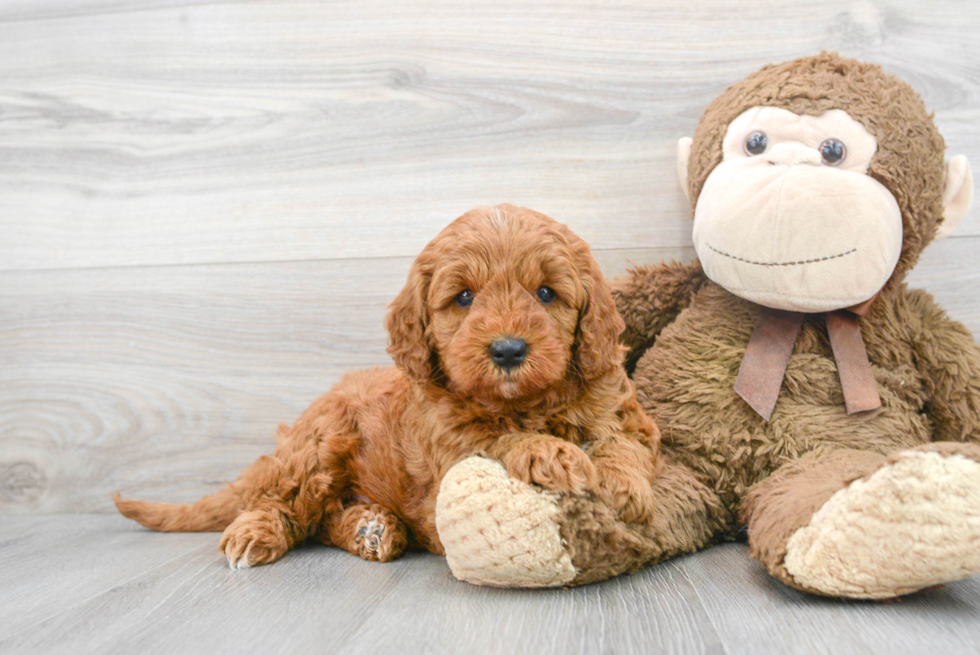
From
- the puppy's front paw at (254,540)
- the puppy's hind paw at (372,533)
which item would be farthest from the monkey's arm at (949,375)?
the puppy's front paw at (254,540)

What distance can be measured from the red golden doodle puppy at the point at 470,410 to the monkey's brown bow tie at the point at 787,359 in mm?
258

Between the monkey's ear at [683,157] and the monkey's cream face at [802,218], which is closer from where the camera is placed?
the monkey's cream face at [802,218]

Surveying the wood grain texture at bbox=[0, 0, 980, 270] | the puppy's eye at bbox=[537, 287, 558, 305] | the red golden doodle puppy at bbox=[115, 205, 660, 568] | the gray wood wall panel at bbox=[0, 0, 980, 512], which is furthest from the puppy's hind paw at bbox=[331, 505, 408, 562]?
the wood grain texture at bbox=[0, 0, 980, 270]

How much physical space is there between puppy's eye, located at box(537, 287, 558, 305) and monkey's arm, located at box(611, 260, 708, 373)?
0.49 metres

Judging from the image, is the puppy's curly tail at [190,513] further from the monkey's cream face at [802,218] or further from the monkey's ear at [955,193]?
the monkey's ear at [955,193]

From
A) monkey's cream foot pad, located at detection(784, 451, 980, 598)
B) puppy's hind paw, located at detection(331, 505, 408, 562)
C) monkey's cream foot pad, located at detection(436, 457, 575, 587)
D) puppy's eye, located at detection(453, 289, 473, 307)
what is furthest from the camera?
puppy's hind paw, located at detection(331, 505, 408, 562)

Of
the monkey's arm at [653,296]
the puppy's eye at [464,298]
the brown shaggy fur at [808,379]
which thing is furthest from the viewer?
the monkey's arm at [653,296]

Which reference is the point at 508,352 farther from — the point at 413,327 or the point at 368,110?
the point at 368,110

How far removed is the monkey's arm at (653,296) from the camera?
1901mm

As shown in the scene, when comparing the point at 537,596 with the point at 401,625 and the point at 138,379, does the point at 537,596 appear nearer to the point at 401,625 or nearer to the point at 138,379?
the point at 401,625

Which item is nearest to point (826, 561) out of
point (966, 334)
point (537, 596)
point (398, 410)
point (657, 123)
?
point (537, 596)

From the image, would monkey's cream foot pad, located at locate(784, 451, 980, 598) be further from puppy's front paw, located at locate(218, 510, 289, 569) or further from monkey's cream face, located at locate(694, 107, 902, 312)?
puppy's front paw, located at locate(218, 510, 289, 569)

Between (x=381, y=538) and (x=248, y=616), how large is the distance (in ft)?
1.37

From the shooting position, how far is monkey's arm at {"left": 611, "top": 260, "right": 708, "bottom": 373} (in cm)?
190
